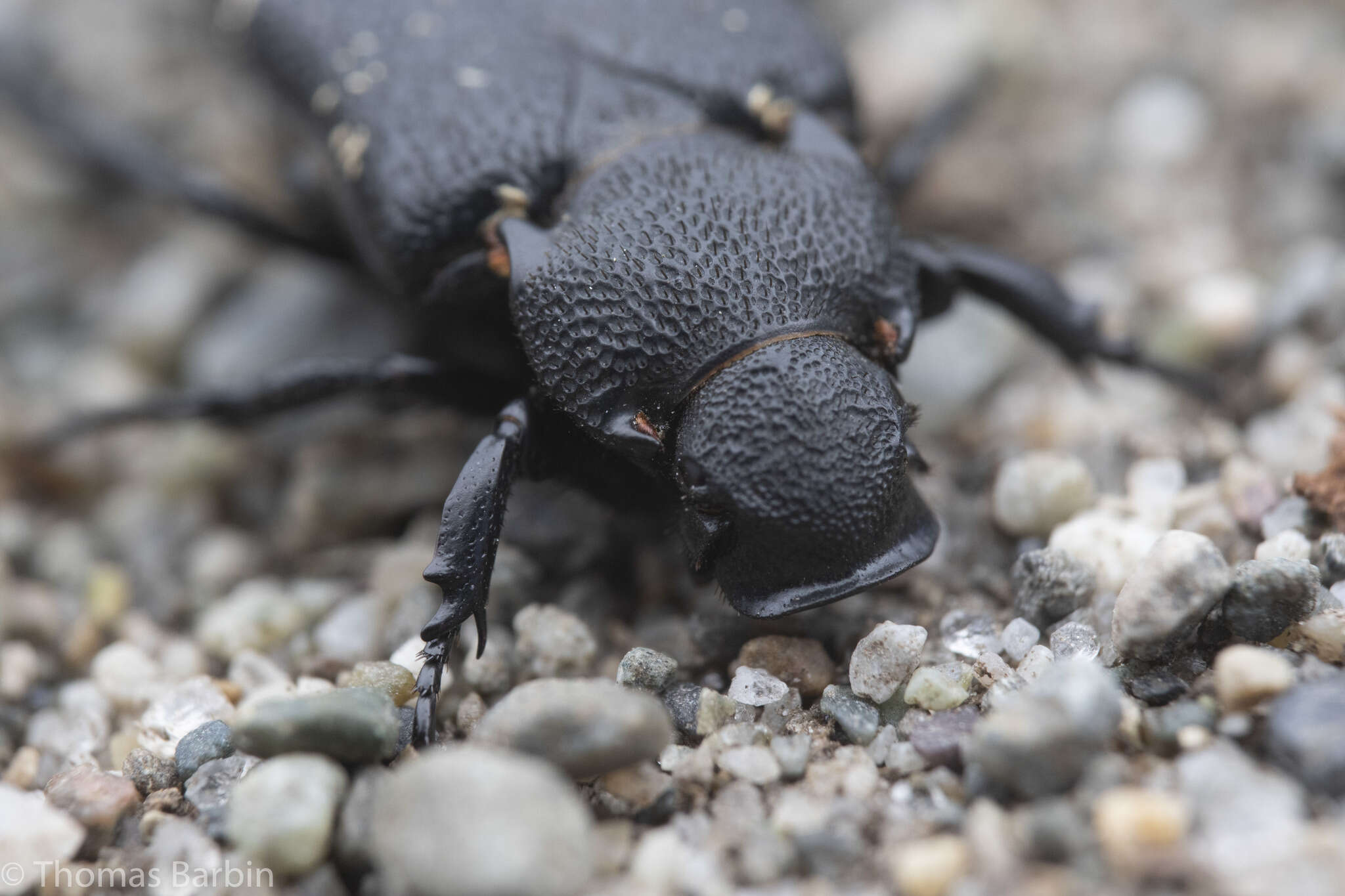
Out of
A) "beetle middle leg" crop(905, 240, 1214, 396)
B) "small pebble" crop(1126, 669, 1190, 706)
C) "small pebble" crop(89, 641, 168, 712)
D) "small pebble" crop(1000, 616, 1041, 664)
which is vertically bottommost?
"small pebble" crop(89, 641, 168, 712)

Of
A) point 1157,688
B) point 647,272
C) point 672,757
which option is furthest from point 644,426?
point 1157,688

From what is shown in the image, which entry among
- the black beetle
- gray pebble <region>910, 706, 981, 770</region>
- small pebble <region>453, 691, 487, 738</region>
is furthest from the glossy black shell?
gray pebble <region>910, 706, 981, 770</region>

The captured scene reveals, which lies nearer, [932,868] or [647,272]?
[932,868]

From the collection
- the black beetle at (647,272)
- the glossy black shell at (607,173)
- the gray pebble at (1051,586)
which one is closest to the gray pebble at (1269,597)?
the gray pebble at (1051,586)

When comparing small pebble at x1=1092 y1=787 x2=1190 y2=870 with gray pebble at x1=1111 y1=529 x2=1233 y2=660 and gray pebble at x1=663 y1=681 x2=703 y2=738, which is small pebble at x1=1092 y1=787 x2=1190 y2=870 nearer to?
gray pebble at x1=1111 y1=529 x2=1233 y2=660

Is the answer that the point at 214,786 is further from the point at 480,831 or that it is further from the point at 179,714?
the point at 480,831

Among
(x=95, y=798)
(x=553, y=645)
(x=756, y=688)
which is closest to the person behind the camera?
(x=95, y=798)

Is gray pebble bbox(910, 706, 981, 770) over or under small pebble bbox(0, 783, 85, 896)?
over
